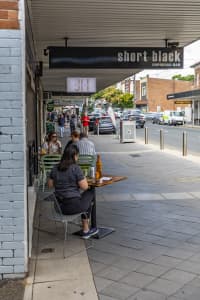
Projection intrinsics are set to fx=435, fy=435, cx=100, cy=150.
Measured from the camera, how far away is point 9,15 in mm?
4715

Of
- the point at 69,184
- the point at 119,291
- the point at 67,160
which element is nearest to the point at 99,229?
the point at 69,184

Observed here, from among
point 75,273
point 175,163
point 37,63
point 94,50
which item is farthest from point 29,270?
point 175,163

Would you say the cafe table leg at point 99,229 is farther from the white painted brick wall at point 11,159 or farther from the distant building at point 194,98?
the distant building at point 194,98

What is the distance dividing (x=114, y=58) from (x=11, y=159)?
489cm

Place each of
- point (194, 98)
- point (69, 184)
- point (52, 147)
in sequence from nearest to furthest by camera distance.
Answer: point (69, 184) → point (52, 147) → point (194, 98)

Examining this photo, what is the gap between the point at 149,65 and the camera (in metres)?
9.21

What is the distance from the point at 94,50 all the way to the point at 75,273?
5340 mm

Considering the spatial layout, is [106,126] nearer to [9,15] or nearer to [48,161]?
[48,161]

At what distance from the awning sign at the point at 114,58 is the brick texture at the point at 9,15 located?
13.3 feet

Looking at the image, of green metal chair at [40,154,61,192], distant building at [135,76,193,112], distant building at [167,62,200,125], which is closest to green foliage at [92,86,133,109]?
distant building at [135,76,193,112]

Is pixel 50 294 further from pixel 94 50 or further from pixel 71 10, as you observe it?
pixel 94 50

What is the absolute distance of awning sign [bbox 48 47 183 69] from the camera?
8.84 metres

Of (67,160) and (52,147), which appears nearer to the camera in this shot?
(67,160)

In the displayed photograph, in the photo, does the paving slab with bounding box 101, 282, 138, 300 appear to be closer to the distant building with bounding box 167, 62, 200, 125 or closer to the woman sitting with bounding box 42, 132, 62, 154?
the woman sitting with bounding box 42, 132, 62, 154
